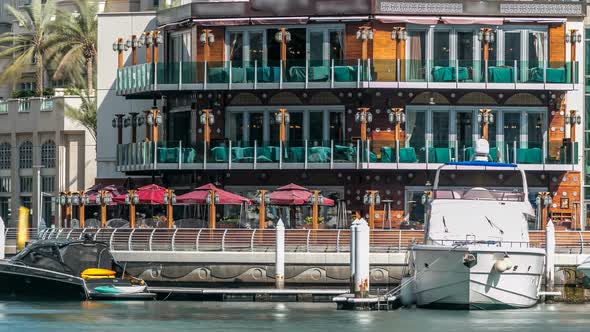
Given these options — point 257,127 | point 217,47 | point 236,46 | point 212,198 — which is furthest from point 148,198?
point 236,46

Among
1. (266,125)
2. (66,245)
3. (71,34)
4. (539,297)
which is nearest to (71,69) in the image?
(71,34)

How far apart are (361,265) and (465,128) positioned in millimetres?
22885

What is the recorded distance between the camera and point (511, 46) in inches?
3551

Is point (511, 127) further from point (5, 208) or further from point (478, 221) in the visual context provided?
point (5, 208)

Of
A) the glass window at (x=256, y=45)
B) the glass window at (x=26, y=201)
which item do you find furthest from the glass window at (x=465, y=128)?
the glass window at (x=26, y=201)

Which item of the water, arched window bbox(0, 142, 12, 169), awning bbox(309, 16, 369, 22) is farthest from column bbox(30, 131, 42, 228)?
the water

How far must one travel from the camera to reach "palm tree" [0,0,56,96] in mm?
116625

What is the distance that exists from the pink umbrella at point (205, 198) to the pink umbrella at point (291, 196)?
116cm

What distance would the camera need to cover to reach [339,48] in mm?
90375

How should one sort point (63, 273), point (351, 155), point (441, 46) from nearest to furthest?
point (63, 273) < point (351, 155) < point (441, 46)

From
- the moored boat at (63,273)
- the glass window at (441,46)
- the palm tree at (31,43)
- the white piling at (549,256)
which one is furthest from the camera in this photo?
the palm tree at (31,43)

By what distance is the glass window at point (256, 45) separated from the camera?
90812 mm

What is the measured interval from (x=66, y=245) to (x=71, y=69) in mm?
43119

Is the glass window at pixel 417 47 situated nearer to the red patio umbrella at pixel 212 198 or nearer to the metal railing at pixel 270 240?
the red patio umbrella at pixel 212 198
